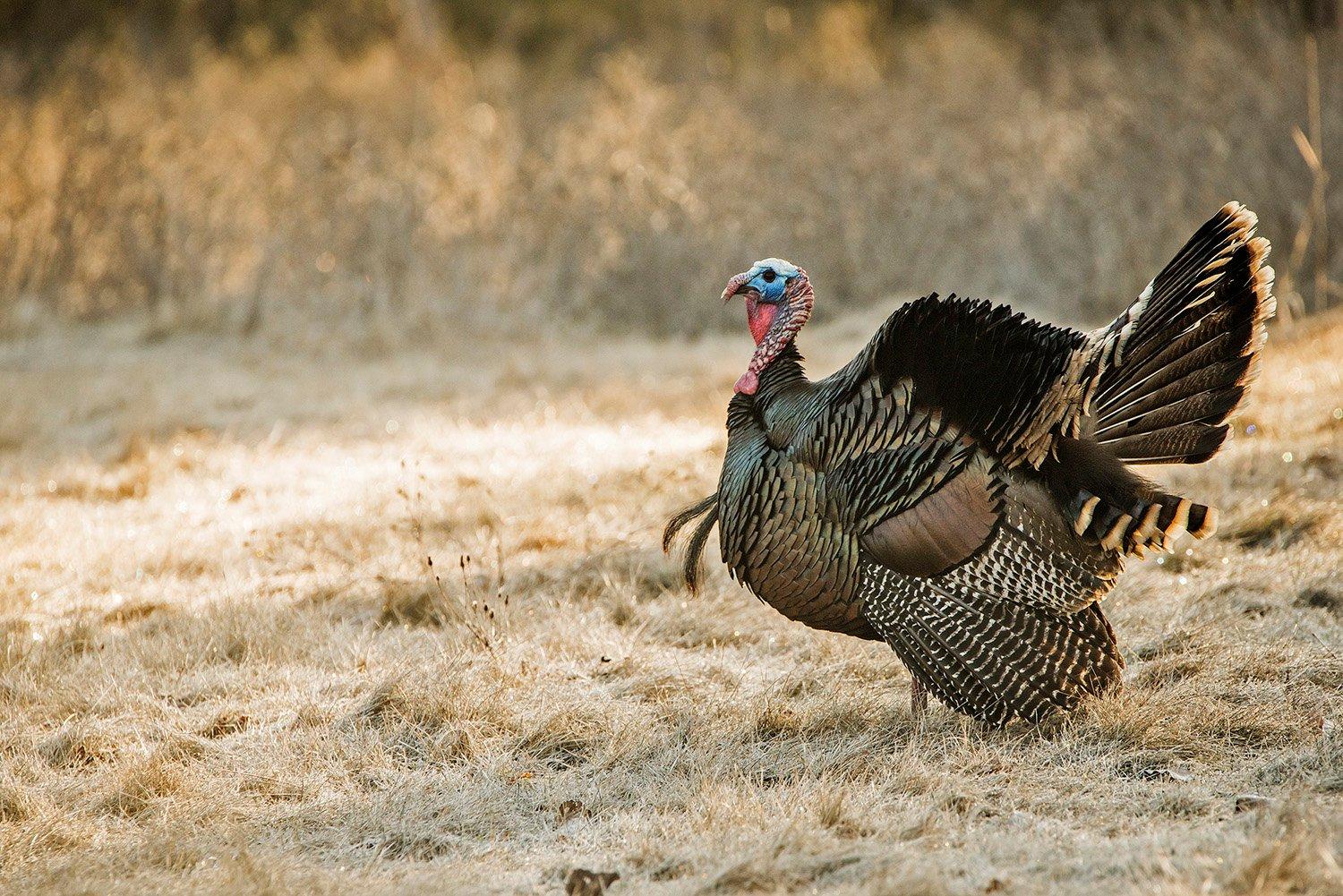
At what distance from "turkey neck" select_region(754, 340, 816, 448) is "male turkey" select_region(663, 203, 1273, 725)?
0.38 feet

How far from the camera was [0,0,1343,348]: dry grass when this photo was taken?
10180 millimetres

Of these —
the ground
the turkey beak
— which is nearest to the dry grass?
the ground

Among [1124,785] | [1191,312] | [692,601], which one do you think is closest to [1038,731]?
[1124,785]

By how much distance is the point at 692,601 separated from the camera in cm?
483

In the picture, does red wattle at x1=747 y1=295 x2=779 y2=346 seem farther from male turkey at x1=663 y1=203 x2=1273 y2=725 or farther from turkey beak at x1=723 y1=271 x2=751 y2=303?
male turkey at x1=663 y1=203 x2=1273 y2=725

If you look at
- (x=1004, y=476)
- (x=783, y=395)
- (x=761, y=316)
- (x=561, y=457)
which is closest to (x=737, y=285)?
(x=761, y=316)

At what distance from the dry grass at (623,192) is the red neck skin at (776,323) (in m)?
6.58

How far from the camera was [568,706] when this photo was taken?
3.89 metres

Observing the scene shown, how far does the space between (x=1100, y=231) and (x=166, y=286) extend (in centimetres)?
751

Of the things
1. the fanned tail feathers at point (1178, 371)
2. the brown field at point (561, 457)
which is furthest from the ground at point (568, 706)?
the fanned tail feathers at point (1178, 371)

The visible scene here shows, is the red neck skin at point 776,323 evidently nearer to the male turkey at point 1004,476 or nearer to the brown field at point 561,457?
the male turkey at point 1004,476

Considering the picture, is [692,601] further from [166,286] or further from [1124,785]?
[166,286]

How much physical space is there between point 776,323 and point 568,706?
130 centimetres

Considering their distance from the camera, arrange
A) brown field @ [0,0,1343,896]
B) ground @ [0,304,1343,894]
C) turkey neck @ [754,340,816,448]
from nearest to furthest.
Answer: ground @ [0,304,1343,894], brown field @ [0,0,1343,896], turkey neck @ [754,340,816,448]
